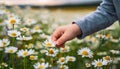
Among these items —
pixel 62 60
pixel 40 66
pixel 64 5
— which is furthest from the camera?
pixel 64 5

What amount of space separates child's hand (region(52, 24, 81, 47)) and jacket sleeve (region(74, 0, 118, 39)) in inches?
1.5

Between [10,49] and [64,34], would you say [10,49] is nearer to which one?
[10,49]

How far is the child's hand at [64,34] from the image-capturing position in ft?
5.72

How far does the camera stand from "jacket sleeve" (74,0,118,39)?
186cm

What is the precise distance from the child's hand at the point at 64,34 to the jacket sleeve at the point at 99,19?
0.12 feet

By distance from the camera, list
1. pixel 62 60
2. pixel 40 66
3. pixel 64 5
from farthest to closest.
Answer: pixel 64 5 → pixel 62 60 → pixel 40 66

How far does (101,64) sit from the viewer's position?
171 centimetres

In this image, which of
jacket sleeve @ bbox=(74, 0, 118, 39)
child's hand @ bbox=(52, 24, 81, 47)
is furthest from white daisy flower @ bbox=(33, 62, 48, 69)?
jacket sleeve @ bbox=(74, 0, 118, 39)

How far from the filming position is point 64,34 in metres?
1.77

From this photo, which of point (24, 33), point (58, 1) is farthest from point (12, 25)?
point (58, 1)

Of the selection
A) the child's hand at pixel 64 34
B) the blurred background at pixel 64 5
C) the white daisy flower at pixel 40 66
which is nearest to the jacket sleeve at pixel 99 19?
the child's hand at pixel 64 34

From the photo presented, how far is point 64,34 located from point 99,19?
218 mm

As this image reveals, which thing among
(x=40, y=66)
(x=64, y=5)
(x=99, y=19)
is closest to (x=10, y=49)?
(x=40, y=66)

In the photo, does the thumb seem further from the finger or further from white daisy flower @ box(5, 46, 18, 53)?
white daisy flower @ box(5, 46, 18, 53)
